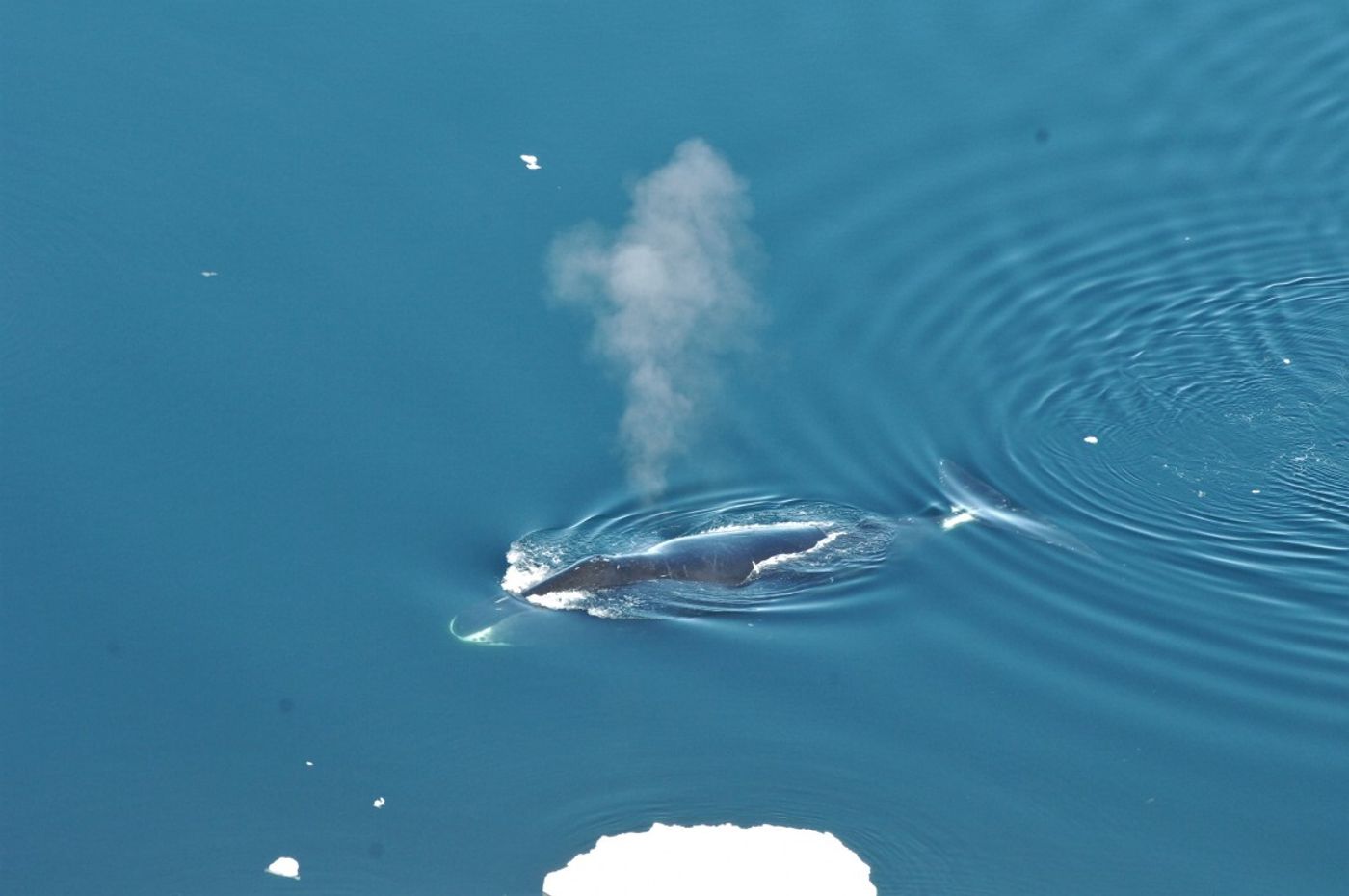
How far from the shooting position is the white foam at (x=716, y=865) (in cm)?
1655

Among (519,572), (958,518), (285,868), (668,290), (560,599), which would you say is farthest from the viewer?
(668,290)

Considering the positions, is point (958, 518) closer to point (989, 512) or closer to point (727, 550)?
point (989, 512)

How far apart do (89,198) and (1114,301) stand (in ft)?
51.8

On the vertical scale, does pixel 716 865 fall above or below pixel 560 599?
below

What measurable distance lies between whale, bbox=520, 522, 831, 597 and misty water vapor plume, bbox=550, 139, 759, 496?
1.53 meters

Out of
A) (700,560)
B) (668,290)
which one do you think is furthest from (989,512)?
(668,290)

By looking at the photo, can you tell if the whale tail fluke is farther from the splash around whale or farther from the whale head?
the whale head

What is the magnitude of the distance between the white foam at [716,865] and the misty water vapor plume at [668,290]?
Answer: 18.0ft

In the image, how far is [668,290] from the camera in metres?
23.7

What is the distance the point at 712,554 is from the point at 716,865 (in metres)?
4.22

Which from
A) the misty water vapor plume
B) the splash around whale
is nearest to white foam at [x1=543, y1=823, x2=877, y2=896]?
the splash around whale

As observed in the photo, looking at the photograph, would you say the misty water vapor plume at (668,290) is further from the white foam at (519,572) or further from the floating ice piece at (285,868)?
the floating ice piece at (285,868)

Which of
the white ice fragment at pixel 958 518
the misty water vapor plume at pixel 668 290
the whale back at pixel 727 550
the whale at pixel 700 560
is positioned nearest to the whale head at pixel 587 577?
the whale at pixel 700 560

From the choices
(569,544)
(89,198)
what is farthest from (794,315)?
(89,198)
